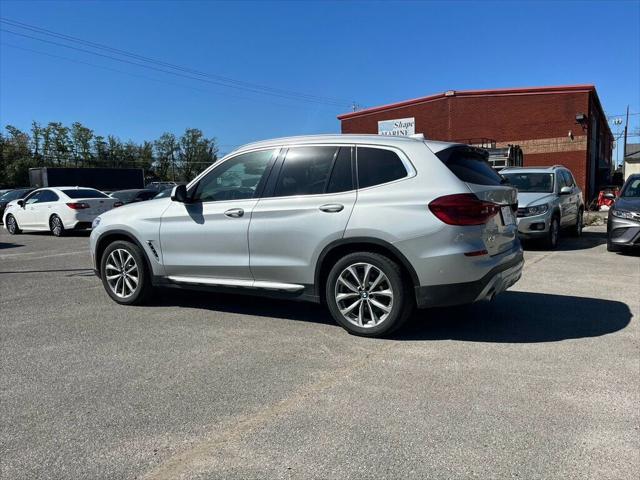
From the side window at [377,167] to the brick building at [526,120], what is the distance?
81.8 ft

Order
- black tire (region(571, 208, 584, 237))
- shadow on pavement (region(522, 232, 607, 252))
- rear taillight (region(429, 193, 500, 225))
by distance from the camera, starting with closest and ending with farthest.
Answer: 1. rear taillight (region(429, 193, 500, 225))
2. shadow on pavement (region(522, 232, 607, 252))
3. black tire (region(571, 208, 584, 237))

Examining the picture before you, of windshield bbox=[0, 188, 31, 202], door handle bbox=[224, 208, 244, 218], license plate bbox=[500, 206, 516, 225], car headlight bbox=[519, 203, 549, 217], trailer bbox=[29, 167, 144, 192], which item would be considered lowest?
car headlight bbox=[519, 203, 549, 217]

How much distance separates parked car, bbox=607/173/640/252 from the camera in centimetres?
969

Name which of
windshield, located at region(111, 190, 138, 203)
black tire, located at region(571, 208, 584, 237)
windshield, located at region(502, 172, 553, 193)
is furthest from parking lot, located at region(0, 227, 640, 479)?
windshield, located at region(111, 190, 138, 203)

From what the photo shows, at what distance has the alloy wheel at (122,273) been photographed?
618 cm

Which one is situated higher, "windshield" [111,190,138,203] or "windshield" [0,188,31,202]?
"windshield" [0,188,31,202]

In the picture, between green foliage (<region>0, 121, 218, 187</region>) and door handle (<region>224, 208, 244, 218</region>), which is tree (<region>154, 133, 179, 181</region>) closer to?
green foliage (<region>0, 121, 218, 187</region>)

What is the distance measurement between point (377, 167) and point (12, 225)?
16484mm

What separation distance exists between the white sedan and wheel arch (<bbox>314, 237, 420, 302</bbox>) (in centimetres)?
1259

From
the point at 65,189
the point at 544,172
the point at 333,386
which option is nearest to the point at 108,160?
the point at 65,189

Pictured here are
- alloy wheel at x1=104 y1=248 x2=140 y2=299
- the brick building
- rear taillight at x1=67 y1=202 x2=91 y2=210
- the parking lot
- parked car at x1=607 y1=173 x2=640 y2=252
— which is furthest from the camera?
the brick building

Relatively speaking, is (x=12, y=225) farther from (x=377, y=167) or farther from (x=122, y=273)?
(x=377, y=167)

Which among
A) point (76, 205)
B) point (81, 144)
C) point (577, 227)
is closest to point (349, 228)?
point (577, 227)

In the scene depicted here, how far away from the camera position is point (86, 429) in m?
3.18
